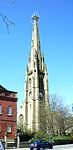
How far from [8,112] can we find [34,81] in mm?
72887

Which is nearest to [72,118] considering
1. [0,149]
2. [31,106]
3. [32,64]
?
[31,106]

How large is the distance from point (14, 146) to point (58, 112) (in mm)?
31741

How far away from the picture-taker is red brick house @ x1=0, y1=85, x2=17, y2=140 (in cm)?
6775

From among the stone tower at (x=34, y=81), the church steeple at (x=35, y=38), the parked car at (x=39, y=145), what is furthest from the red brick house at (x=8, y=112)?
the church steeple at (x=35, y=38)

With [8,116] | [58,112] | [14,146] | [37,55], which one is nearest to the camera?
[14,146]

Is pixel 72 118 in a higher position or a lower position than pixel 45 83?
lower

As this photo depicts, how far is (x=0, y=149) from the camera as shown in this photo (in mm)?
18078

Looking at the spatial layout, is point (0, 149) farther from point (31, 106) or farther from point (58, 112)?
point (31, 106)

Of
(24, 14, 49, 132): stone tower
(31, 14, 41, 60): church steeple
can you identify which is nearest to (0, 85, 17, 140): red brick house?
(24, 14, 49, 132): stone tower

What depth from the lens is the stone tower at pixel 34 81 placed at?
451 ft

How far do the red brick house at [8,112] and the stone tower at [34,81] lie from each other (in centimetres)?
6188

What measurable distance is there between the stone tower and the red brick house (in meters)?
61.9

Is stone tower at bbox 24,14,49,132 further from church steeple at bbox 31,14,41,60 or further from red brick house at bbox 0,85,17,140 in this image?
red brick house at bbox 0,85,17,140

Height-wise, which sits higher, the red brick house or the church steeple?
the church steeple
